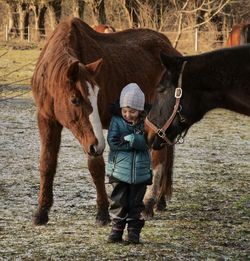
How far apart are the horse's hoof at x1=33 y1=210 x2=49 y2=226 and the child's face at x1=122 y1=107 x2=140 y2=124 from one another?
1.17 m

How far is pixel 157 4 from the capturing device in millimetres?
27828

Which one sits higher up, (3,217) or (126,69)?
(126,69)

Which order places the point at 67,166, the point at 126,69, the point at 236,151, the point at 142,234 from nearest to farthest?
the point at 142,234 → the point at 126,69 → the point at 67,166 → the point at 236,151

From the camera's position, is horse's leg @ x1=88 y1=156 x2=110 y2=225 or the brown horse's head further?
horse's leg @ x1=88 y1=156 x2=110 y2=225

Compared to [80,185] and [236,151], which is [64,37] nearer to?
[80,185]

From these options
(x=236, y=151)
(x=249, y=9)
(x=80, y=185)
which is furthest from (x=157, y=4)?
(x=80, y=185)

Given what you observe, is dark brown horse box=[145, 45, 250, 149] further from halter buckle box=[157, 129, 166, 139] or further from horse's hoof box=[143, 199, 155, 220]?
horse's hoof box=[143, 199, 155, 220]

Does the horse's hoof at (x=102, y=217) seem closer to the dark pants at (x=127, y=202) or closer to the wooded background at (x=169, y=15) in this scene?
the dark pants at (x=127, y=202)

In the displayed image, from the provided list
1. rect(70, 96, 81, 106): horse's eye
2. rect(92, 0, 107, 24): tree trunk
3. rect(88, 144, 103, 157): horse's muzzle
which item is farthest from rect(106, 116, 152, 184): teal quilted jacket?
rect(92, 0, 107, 24): tree trunk

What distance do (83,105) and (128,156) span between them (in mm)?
478

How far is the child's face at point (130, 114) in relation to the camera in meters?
4.32

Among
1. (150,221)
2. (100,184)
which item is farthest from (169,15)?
(100,184)

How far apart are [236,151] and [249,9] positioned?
22.7 metres

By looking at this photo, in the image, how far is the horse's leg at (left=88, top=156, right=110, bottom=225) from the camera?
4910 millimetres
